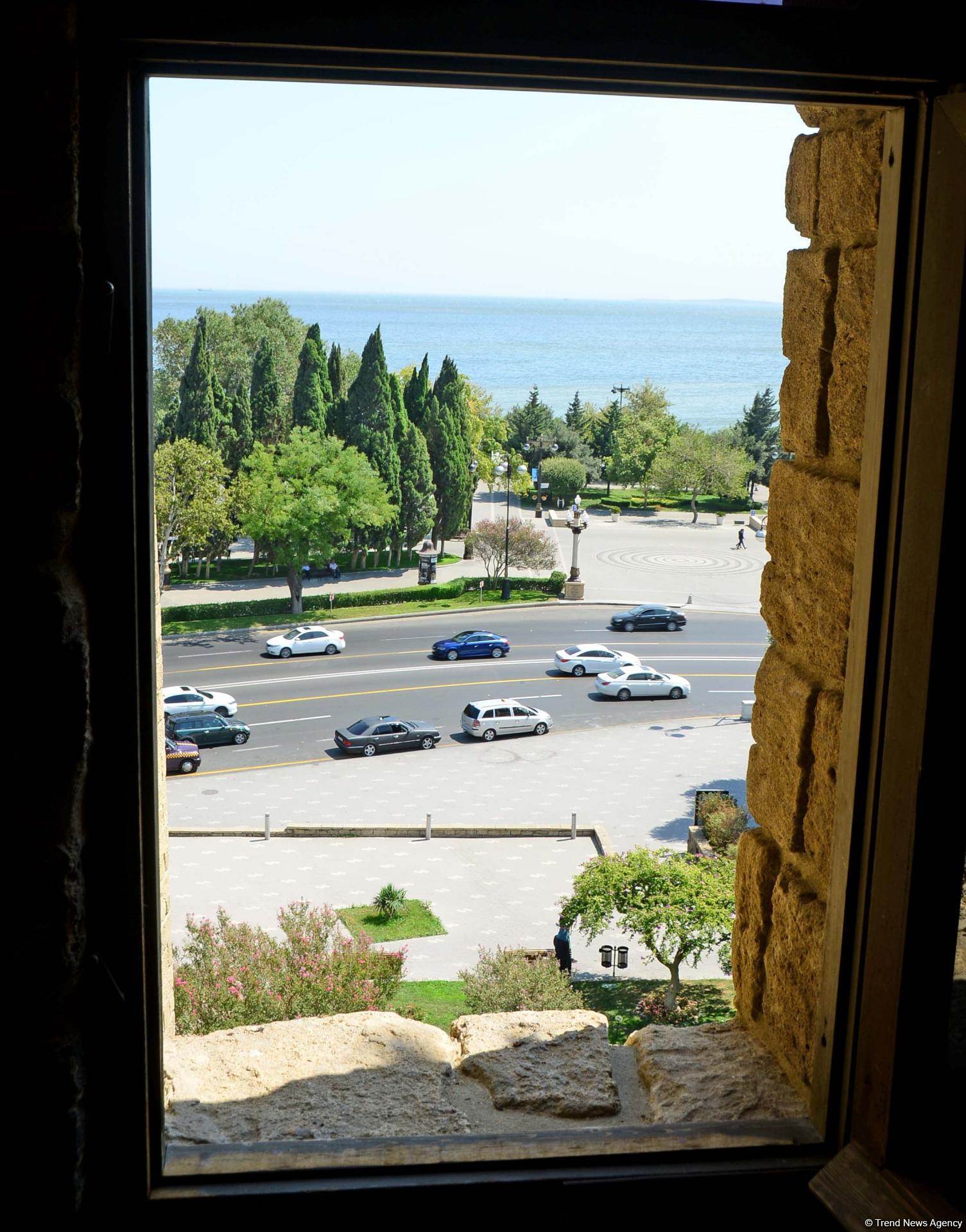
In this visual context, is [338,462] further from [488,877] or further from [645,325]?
[645,325]

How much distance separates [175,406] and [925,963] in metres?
23.7

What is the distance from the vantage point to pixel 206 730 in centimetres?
2106

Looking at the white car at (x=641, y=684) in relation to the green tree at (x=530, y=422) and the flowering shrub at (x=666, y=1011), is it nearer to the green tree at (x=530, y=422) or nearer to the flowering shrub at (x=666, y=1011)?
the green tree at (x=530, y=422)

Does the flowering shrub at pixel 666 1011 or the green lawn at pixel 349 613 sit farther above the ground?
the green lawn at pixel 349 613

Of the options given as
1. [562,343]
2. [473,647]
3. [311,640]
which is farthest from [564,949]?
[562,343]

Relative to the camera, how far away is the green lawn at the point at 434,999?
34.1ft

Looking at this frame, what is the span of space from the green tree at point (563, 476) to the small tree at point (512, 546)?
489 centimetres

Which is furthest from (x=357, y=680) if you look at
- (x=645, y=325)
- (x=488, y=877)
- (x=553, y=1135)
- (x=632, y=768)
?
(x=645, y=325)

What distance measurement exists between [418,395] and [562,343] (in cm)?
2000

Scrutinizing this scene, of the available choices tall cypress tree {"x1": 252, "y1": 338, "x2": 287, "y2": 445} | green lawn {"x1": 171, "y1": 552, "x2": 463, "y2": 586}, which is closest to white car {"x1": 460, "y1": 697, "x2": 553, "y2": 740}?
green lawn {"x1": 171, "y1": 552, "x2": 463, "y2": 586}

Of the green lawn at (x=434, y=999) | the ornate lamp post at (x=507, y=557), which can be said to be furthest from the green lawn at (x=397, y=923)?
the ornate lamp post at (x=507, y=557)

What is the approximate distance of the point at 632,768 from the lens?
20.7 meters

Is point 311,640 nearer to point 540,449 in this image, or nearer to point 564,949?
point 540,449

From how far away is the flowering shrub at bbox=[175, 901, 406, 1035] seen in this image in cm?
662
